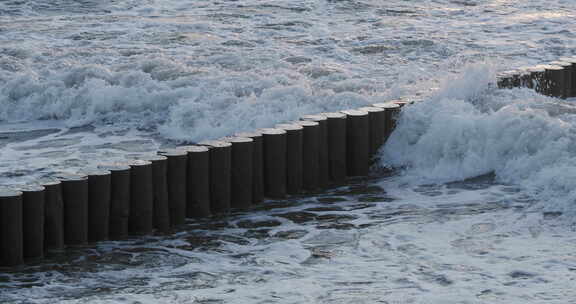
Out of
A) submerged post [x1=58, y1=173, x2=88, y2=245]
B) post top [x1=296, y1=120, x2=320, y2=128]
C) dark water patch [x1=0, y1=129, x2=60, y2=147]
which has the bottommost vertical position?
dark water patch [x1=0, y1=129, x2=60, y2=147]

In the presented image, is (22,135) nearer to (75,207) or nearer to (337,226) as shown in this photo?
(75,207)

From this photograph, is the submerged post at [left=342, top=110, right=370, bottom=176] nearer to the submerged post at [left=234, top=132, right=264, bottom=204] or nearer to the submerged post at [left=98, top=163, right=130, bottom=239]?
the submerged post at [left=234, top=132, right=264, bottom=204]

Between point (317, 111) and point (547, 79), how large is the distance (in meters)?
2.92

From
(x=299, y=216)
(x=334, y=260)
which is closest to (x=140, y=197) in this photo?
(x=299, y=216)

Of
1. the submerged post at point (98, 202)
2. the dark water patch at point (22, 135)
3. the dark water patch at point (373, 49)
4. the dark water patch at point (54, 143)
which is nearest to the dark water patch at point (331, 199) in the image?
the submerged post at point (98, 202)

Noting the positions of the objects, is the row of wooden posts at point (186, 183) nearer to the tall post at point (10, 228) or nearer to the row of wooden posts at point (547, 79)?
the tall post at point (10, 228)

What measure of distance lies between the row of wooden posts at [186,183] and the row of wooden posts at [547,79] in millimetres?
2339

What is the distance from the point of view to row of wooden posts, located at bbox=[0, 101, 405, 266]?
5.87m

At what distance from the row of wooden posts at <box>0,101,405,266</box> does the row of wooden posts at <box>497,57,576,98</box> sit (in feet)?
7.67

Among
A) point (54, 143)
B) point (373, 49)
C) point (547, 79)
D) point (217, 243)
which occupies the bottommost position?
point (217, 243)

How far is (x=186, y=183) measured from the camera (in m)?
6.81

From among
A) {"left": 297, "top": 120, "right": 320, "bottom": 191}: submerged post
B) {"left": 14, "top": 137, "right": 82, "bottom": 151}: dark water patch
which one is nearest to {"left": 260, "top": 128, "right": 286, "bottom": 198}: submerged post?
{"left": 297, "top": 120, "right": 320, "bottom": 191}: submerged post

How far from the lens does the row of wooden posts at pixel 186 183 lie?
231 inches

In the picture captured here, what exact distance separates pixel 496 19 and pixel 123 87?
9542 mm
